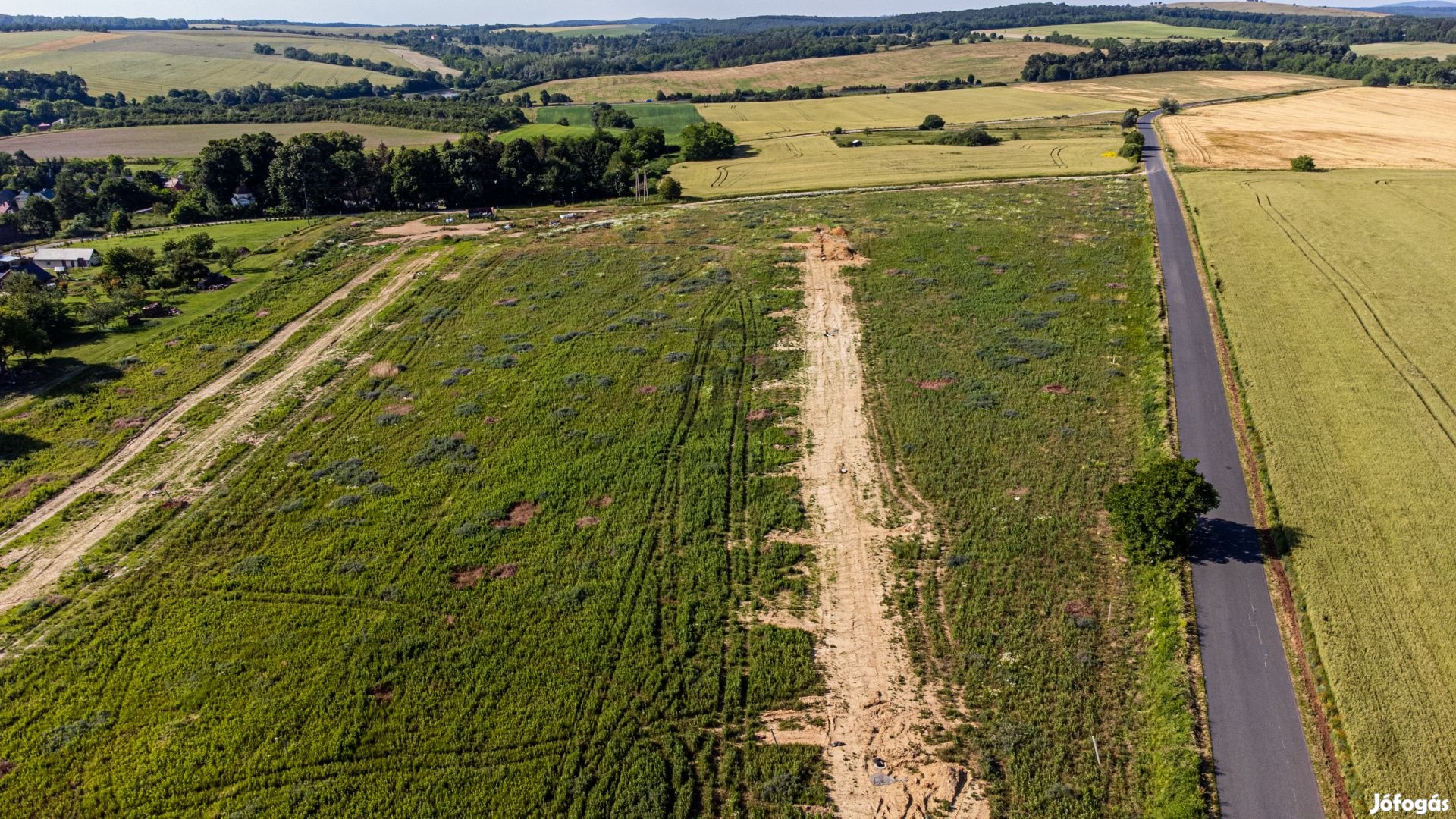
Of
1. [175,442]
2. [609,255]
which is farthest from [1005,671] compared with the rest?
[609,255]

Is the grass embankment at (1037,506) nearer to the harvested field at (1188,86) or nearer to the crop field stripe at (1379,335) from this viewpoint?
the crop field stripe at (1379,335)

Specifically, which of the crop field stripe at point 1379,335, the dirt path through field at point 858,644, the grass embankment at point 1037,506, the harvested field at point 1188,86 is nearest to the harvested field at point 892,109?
the harvested field at point 1188,86

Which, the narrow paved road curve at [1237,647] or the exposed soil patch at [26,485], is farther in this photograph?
the exposed soil patch at [26,485]

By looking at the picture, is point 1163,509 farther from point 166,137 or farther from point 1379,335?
point 166,137

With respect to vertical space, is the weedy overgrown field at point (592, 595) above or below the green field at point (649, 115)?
below

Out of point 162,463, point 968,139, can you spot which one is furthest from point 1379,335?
point 968,139
